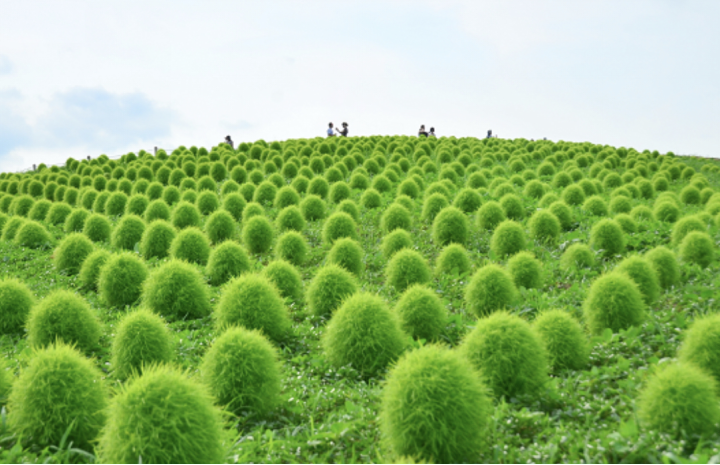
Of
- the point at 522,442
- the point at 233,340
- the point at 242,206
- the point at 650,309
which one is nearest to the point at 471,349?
the point at 522,442

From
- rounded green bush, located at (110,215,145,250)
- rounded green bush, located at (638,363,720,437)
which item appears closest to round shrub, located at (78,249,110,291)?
rounded green bush, located at (110,215,145,250)

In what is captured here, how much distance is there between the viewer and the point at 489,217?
1106cm

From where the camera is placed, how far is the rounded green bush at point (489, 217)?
36.3ft

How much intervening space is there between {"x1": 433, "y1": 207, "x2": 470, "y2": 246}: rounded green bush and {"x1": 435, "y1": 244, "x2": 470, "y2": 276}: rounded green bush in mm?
1301

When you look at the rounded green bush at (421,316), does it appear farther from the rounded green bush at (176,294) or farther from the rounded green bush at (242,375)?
the rounded green bush at (176,294)

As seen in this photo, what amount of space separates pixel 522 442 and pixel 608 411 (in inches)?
43.1

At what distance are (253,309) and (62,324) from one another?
250cm

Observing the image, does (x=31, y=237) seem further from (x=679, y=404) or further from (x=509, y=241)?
(x=679, y=404)

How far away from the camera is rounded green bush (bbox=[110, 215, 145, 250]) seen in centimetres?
1098

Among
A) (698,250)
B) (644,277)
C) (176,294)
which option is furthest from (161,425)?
(698,250)

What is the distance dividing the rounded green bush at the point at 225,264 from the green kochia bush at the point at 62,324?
7.41 ft

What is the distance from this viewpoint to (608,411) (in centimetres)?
495

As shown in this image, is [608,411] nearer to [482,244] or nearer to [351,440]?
[351,440]

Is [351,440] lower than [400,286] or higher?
lower
